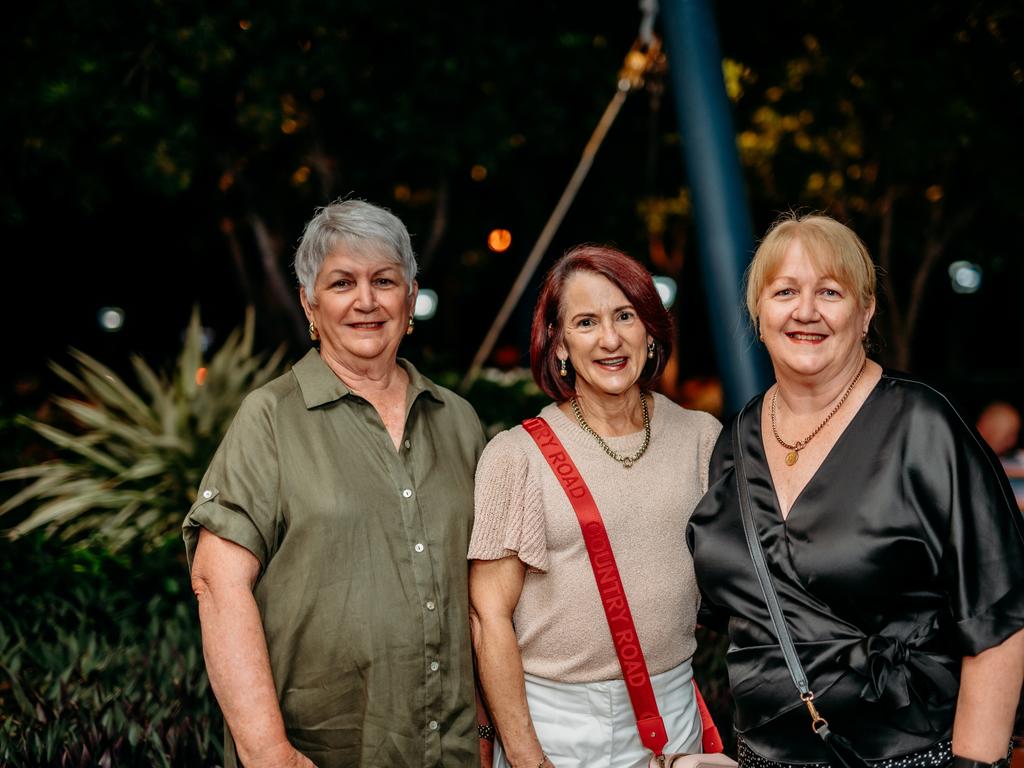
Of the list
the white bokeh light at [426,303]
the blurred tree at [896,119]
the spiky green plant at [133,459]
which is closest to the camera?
the spiky green plant at [133,459]

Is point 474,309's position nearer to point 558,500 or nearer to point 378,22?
point 378,22

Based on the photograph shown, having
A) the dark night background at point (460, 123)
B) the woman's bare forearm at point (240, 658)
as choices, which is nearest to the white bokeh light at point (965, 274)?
the dark night background at point (460, 123)

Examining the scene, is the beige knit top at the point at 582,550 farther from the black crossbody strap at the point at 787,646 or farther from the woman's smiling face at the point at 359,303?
the woman's smiling face at the point at 359,303

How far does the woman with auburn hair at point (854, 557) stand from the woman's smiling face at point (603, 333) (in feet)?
1.26

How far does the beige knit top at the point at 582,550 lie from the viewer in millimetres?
2699

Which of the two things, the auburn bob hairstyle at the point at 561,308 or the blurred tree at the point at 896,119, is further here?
the blurred tree at the point at 896,119

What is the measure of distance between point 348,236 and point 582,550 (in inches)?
43.8

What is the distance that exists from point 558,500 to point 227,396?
13.9ft

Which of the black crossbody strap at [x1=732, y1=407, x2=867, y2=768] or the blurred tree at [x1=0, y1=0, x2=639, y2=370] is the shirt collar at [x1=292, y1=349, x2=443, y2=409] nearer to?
the black crossbody strap at [x1=732, y1=407, x2=867, y2=768]

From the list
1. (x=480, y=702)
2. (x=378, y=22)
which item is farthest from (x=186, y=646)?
(x=378, y=22)

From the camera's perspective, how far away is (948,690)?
2.36 m

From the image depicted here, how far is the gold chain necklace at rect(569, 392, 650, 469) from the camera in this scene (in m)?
2.82

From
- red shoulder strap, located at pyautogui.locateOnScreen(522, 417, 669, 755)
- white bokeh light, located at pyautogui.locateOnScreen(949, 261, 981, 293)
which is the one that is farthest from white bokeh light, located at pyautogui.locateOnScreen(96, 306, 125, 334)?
red shoulder strap, located at pyautogui.locateOnScreen(522, 417, 669, 755)

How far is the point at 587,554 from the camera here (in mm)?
2709
